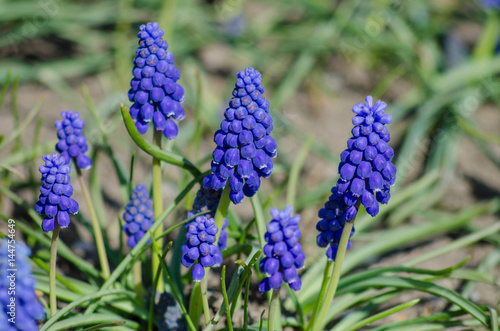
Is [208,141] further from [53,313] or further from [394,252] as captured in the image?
[53,313]

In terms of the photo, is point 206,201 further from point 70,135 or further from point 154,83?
point 70,135

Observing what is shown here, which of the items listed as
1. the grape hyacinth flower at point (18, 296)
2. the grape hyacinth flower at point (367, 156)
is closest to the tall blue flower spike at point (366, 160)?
the grape hyacinth flower at point (367, 156)

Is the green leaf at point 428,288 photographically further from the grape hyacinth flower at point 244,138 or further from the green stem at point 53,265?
the green stem at point 53,265

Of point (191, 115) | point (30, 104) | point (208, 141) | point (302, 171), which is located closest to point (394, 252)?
point (302, 171)

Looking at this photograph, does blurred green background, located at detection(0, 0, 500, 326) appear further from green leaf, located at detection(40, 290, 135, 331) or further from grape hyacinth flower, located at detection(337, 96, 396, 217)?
grape hyacinth flower, located at detection(337, 96, 396, 217)

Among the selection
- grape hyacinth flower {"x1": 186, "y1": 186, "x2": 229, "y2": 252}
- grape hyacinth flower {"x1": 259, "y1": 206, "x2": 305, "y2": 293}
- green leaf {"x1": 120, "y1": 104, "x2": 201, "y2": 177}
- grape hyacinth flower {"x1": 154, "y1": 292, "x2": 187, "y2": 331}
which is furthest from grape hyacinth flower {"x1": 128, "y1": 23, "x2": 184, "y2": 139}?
grape hyacinth flower {"x1": 154, "y1": 292, "x2": 187, "y2": 331}
